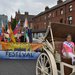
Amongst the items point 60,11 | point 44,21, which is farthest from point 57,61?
point 44,21

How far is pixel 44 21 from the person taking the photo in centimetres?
6450

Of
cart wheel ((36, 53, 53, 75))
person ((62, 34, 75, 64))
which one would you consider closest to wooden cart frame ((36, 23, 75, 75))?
cart wheel ((36, 53, 53, 75))

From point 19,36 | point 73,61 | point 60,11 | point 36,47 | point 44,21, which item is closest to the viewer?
point 73,61

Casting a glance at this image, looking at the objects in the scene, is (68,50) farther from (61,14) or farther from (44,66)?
(61,14)

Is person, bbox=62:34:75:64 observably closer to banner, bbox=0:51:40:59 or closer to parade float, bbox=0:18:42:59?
parade float, bbox=0:18:42:59

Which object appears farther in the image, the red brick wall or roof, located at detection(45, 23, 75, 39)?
the red brick wall

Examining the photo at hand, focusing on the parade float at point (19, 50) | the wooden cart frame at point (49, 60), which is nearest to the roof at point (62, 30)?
the wooden cart frame at point (49, 60)

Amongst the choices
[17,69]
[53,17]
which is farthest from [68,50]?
[53,17]

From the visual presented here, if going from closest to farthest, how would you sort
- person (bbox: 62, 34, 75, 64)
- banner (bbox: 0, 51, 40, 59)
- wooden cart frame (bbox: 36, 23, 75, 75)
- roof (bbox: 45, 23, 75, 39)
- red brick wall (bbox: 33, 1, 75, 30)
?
1. wooden cart frame (bbox: 36, 23, 75, 75)
2. person (bbox: 62, 34, 75, 64)
3. roof (bbox: 45, 23, 75, 39)
4. banner (bbox: 0, 51, 40, 59)
5. red brick wall (bbox: 33, 1, 75, 30)

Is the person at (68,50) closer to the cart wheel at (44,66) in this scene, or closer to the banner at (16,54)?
the cart wheel at (44,66)

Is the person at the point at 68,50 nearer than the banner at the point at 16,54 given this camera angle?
Yes

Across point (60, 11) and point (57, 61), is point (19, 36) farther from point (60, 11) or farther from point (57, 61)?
point (60, 11)

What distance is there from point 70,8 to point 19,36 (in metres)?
27.2

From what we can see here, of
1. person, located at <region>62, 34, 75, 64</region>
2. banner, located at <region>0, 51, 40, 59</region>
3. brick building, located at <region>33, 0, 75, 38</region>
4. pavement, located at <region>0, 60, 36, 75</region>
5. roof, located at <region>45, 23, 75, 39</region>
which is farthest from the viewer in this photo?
brick building, located at <region>33, 0, 75, 38</region>
